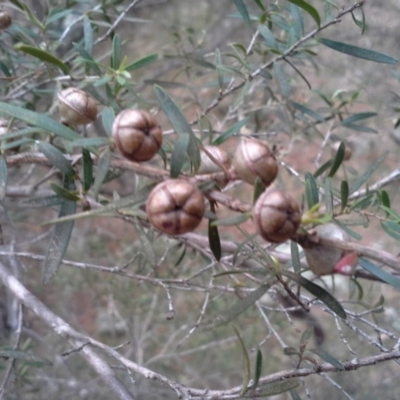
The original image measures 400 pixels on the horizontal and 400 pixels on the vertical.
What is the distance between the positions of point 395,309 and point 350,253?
6.43 ft

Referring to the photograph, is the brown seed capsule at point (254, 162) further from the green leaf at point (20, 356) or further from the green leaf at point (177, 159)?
the green leaf at point (20, 356)

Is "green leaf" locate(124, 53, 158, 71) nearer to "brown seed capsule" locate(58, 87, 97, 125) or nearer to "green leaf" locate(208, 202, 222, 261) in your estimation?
"brown seed capsule" locate(58, 87, 97, 125)

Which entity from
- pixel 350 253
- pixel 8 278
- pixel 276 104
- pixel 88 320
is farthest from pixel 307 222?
pixel 88 320

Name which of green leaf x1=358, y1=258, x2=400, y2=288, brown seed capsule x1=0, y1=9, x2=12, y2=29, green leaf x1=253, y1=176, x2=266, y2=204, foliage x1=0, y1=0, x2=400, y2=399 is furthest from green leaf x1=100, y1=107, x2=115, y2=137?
brown seed capsule x1=0, y1=9, x2=12, y2=29

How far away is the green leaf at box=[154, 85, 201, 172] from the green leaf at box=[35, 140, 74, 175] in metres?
0.16

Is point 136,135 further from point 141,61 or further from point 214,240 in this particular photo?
point 141,61

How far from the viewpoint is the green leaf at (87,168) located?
0.69m

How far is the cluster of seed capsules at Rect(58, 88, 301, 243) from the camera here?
19.3 inches

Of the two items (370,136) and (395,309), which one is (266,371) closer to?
(395,309)

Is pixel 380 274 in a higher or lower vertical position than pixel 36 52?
lower

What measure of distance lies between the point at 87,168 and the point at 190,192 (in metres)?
0.23

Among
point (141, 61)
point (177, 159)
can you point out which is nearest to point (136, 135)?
point (177, 159)

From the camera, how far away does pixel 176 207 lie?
51 cm

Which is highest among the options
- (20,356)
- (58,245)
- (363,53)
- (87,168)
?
(363,53)
